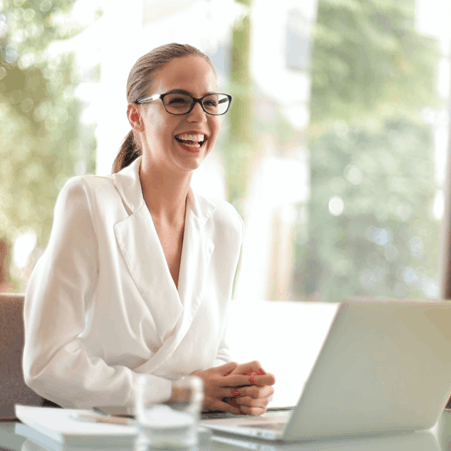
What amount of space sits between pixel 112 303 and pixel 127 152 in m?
0.55

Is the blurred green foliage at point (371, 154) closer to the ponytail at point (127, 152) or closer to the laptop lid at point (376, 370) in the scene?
the ponytail at point (127, 152)

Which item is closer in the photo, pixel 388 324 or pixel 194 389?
pixel 194 389

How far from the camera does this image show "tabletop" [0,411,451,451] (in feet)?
2.86

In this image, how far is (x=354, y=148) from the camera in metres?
5.16

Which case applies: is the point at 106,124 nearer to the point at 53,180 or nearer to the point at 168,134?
the point at 53,180

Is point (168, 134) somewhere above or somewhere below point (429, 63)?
below

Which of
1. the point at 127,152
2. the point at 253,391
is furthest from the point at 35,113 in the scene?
the point at 253,391

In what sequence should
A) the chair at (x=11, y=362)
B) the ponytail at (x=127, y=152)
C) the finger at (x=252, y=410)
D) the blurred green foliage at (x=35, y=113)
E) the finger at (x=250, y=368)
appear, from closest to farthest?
the finger at (x=252, y=410)
the finger at (x=250, y=368)
the chair at (x=11, y=362)
the ponytail at (x=127, y=152)
the blurred green foliage at (x=35, y=113)

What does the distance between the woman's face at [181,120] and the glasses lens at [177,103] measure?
0.01 metres

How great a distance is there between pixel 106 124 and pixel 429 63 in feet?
9.43

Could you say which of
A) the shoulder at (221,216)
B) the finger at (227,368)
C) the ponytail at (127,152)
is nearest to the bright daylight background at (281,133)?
the ponytail at (127,152)

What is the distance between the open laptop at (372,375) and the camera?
84 cm

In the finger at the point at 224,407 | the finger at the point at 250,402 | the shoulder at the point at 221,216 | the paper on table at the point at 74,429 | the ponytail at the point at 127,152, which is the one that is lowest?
the finger at the point at 224,407

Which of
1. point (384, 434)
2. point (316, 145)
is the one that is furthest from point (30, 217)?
point (384, 434)
